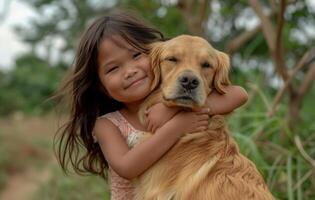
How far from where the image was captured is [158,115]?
283 cm

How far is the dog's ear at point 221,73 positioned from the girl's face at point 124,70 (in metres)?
0.33

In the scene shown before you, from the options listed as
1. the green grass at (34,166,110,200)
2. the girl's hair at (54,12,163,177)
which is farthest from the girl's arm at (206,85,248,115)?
the green grass at (34,166,110,200)

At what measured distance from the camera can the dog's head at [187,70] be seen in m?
2.59

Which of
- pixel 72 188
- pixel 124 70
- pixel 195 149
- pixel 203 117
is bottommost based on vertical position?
pixel 72 188

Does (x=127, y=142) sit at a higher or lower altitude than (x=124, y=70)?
lower

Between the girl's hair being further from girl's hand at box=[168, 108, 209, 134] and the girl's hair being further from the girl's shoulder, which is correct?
girl's hand at box=[168, 108, 209, 134]

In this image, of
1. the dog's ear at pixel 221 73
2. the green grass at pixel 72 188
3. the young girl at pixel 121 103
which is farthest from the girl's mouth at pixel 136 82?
the green grass at pixel 72 188

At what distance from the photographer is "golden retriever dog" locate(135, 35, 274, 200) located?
104 inches

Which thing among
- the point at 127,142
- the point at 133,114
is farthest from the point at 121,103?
the point at 127,142

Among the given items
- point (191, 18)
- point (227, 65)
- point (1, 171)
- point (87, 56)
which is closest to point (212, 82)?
point (227, 65)

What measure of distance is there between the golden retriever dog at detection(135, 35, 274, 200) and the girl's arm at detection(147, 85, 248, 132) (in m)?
0.04

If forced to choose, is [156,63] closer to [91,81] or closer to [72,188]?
[91,81]

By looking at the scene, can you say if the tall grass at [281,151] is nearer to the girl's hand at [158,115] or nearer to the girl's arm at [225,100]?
the girl's arm at [225,100]

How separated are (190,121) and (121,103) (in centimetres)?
61
